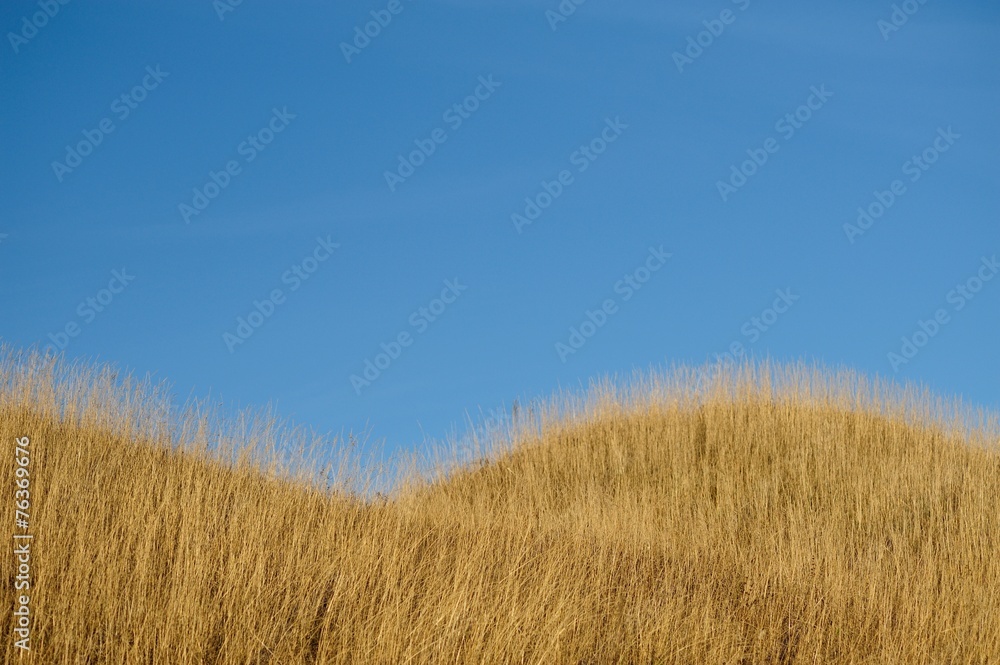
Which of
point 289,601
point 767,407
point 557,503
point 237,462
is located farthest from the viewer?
point 767,407

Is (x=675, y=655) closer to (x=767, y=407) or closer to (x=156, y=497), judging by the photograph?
(x=156, y=497)

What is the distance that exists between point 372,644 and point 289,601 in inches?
31.8

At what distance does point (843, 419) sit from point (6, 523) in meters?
12.1

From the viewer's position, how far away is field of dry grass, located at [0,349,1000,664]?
5129 mm

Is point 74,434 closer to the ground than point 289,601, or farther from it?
farther from it

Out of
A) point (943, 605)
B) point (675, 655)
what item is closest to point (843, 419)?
point (943, 605)

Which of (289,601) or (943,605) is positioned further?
(943,605)

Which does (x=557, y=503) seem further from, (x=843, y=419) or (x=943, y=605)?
(x=943, y=605)

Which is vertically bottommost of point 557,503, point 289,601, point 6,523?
point 289,601

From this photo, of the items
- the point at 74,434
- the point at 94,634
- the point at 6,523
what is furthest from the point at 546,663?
the point at 74,434

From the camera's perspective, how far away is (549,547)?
8.27 metres

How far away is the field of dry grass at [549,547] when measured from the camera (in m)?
5.13

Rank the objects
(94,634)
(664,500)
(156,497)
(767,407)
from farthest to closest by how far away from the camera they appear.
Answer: (767,407), (664,500), (156,497), (94,634)

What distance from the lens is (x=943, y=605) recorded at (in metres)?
7.90
